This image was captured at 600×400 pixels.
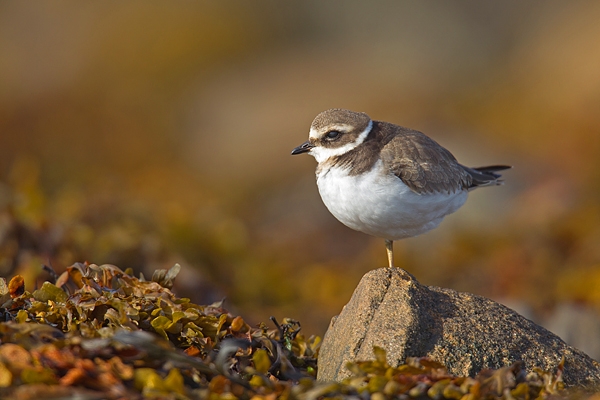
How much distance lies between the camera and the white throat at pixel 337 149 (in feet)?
15.7

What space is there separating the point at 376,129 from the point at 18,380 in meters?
3.05

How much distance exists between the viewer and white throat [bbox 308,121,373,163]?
4797 millimetres

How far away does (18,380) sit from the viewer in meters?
2.79

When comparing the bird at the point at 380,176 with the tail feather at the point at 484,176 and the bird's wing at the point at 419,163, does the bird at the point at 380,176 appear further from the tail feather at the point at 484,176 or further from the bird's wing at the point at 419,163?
the tail feather at the point at 484,176

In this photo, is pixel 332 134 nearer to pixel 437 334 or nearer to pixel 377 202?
pixel 377 202

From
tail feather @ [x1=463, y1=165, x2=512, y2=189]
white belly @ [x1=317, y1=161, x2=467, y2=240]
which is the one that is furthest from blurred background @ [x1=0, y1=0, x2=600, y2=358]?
white belly @ [x1=317, y1=161, x2=467, y2=240]

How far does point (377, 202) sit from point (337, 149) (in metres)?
0.62

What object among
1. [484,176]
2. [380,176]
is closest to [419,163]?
[380,176]

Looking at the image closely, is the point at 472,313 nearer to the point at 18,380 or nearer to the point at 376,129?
the point at 376,129

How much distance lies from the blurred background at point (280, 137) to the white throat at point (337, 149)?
1.60 m

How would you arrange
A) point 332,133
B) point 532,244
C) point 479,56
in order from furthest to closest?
1. point 479,56
2. point 532,244
3. point 332,133

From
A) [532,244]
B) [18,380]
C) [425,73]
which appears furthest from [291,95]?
[18,380]

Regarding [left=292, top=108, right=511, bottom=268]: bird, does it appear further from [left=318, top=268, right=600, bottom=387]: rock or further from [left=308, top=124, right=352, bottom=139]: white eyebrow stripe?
[left=318, top=268, right=600, bottom=387]: rock

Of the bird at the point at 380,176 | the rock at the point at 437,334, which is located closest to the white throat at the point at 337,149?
the bird at the point at 380,176
